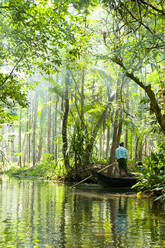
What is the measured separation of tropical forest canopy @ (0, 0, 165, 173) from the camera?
7.11m

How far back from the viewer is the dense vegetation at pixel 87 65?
7.19 meters

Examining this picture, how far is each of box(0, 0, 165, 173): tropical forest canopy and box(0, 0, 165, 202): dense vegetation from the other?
0.08 feet

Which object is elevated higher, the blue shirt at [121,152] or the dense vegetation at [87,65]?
the dense vegetation at [87,65]

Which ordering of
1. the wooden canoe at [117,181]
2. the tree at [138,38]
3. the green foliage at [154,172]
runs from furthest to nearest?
the wooden canoe at [117,181] < the green foliage at [154,172] < the tree at [138,38]

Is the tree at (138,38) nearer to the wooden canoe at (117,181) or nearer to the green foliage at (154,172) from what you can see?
the green foliage at (154,172)

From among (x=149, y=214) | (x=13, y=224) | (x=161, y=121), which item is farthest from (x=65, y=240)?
(x=161, y=121)

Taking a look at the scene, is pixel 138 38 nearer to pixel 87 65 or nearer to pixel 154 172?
pixel 154 172

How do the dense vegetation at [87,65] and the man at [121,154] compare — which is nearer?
the dense vegetation at [87,65]

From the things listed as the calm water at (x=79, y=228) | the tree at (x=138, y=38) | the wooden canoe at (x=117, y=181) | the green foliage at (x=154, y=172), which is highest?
the tree at (x=138, y=38)

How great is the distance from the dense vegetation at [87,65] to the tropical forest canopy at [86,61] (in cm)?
2

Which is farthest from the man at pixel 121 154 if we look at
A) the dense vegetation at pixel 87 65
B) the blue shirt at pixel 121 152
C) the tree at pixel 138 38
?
the tree at pixel 138 38

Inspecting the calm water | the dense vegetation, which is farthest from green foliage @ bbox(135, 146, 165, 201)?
the calm water

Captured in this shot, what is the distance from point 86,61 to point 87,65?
3.78ft

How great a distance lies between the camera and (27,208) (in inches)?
247
